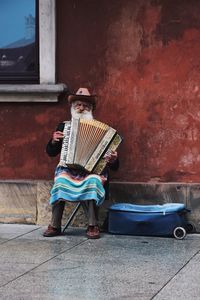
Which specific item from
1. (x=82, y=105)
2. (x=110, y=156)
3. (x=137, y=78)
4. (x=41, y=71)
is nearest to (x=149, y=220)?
(x=110, y=156)

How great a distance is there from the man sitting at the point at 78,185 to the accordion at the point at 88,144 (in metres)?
0.08

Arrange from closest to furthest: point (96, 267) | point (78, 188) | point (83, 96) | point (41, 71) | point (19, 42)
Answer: point (96, 267) < point (78, 188) < point (83, 96) < point (41, 71) < point (19, 42)

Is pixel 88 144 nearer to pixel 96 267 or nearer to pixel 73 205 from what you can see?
pixel 73 205

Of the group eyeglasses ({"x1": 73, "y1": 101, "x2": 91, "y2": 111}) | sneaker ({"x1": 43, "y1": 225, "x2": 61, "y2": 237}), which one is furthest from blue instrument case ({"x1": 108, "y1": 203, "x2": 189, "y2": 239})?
eyeglasses ({"x1": 73, "y1": 101, "x2": 91, "y2": 111})

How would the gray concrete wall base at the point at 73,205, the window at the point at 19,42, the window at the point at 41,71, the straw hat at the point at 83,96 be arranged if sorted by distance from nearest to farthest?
the straw hat at the point at 83,96 → the gray concrete wall base at the point at 73,205 → the window at the point at 41,71 → the window at the point at 19,42

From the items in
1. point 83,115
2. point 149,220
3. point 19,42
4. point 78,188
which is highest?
point 19,42

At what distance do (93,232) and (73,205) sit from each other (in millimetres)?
640

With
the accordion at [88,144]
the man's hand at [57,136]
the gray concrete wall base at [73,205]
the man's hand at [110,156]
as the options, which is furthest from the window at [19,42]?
the man's hand at [110,156]

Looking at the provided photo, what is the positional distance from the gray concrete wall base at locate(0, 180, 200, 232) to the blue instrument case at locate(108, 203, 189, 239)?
0.64ft

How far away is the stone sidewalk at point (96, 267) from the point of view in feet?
14.7

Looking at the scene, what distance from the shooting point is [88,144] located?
21.0ft

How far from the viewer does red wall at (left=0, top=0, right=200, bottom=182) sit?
678 centimetres

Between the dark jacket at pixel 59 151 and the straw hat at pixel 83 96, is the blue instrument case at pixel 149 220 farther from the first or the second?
the straw hat at pixel 83 96

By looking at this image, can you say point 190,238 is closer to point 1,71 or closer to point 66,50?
point 66,50
